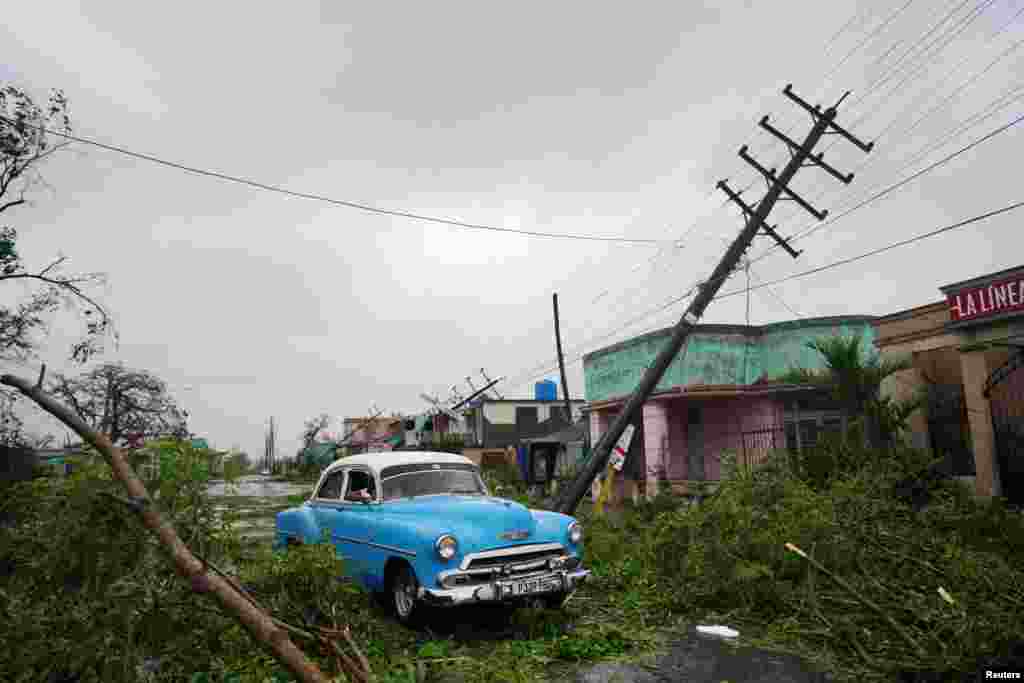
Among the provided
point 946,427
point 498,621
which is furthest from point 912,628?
point 946,427

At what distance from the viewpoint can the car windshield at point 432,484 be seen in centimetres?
748

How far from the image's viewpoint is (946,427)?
516 inches

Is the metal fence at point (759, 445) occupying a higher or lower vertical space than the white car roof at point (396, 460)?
lower

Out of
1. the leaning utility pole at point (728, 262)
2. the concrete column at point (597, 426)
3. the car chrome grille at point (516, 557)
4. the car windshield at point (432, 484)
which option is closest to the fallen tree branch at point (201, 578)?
the car chrome grille at point (516, 557)

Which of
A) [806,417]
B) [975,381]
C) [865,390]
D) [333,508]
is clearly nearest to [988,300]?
[975,381]

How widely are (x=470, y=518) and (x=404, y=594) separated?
100 centimetres

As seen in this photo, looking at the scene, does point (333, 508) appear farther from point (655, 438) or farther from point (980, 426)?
point (655, 438)

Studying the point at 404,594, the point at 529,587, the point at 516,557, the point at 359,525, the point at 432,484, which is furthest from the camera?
the point at 432,484

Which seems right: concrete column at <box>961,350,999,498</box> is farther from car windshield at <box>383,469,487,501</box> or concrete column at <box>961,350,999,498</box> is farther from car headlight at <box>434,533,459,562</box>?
car headlight at <box>434,533,459,562</box>

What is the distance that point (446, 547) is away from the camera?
591cm

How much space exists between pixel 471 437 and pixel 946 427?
34.7 meters

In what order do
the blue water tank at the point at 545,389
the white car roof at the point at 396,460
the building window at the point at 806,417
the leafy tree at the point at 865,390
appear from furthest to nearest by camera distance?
the blue water tank at the point at 545,389
the building window at the point at 806,417
the leafy tree at the point at 865,390
the white car roof at the point at 396,460

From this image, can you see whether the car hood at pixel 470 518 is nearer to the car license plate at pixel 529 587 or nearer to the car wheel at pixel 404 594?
the car license plate at pixel 529 587

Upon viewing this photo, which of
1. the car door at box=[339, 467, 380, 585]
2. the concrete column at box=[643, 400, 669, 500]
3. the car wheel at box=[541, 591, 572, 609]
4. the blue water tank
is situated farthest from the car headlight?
the blue water tank
